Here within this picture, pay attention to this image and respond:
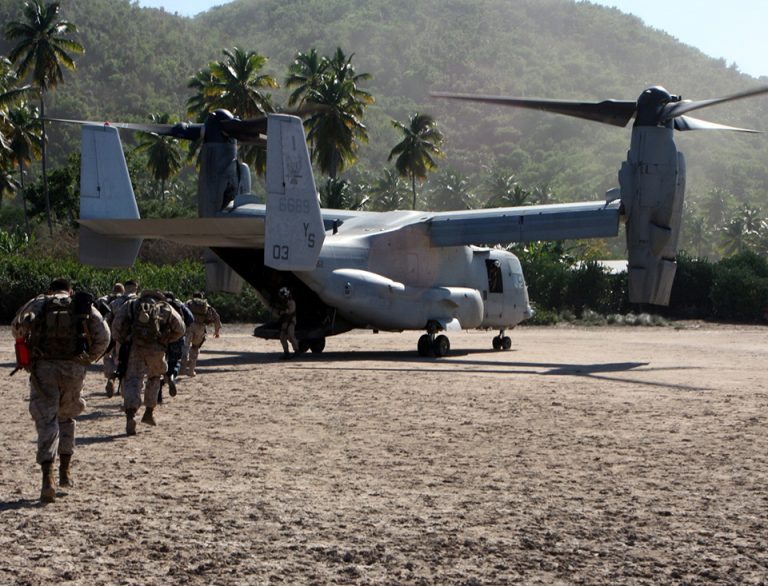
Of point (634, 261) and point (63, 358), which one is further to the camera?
point (634, 261)

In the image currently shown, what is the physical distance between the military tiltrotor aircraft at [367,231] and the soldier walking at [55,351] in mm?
9560

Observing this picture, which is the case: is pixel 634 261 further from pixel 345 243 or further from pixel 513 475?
pixel 513 475

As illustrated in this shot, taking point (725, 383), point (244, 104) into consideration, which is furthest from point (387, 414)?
point (244, 104)

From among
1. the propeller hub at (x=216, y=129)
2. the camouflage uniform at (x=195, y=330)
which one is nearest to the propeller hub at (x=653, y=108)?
the propeller hub at (x=216, y=129)

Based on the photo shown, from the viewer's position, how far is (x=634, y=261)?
875 inches

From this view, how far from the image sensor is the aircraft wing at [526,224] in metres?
23.8

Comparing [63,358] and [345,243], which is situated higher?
[345,243]

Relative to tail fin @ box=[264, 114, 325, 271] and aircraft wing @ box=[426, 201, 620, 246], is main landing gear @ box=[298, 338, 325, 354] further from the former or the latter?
tail fin @ box=[264, 114, 325, 271]

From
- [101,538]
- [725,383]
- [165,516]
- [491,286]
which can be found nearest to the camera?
[101,538]

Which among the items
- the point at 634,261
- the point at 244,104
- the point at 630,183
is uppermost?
the point at 244,104

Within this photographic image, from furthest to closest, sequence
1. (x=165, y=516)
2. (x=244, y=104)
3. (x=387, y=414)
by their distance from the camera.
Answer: (x=244, y=104) → (x=387, y=414) → (x=165, y=516)

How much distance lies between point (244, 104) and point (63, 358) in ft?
166

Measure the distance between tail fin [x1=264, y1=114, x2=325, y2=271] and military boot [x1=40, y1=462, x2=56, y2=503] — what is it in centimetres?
1045

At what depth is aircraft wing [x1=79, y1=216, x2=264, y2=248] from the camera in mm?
19281
